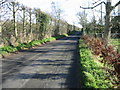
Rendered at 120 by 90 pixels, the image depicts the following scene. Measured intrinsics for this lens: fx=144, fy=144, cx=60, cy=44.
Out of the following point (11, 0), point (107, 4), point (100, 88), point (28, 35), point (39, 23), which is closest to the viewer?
point (100, 88)

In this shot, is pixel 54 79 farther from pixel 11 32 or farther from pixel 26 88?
pixel 11 32

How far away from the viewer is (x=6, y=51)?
44.9 ft

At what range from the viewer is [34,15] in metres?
25.6

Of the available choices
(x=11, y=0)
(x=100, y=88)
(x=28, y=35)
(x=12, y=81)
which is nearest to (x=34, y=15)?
(x=28, y=35)

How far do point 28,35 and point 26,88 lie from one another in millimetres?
16045

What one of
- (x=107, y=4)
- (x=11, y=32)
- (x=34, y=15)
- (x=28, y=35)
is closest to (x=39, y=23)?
(x=34, y=15)

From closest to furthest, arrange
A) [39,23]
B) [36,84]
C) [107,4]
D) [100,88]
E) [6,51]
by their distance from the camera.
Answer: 1. [100,88]
2. [36,84]
3. [107,4]
4. [6,51]
5. [39,23]

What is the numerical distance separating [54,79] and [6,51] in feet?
26.7

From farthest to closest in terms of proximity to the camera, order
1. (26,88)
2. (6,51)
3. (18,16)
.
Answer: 1. (18,16)
2. (6,51)
3. (26,88)

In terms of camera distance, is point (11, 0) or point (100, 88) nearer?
point (100, 88)

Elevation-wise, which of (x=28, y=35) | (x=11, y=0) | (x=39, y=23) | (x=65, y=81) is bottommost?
(x=65, y=81)

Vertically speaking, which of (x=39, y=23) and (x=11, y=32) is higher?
(x=39, y=23)

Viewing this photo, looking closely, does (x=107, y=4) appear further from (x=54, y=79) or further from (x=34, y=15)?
(x=34, y=15)

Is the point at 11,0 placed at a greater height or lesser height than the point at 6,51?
greater
